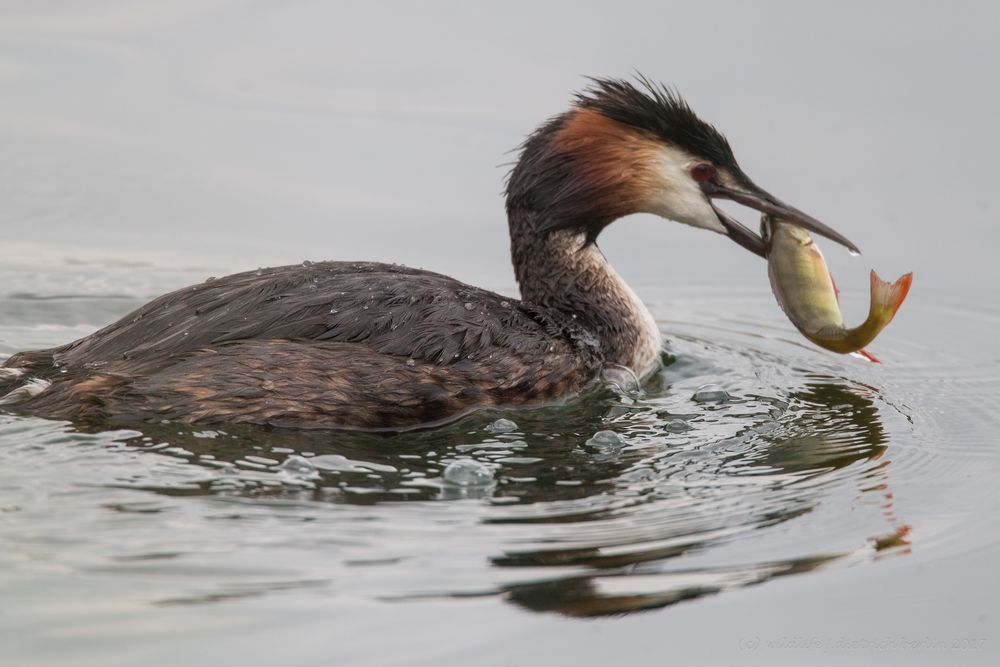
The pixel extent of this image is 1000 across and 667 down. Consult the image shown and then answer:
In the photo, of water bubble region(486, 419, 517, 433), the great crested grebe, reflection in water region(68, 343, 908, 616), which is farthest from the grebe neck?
water bubble region(486, 419, 517, 433)

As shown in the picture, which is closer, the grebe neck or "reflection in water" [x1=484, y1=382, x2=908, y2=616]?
"reflection in water" [x1=484, y1=382, x2=908, y2=616]

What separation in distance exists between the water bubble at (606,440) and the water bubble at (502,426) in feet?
1.09

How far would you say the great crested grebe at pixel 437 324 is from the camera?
6.33 metres

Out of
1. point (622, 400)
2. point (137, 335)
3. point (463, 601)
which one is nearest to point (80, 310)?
point (137, 335)

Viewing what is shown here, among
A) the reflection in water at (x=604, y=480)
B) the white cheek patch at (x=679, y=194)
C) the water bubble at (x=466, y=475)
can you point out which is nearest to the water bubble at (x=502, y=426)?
the reflection in water at (x=604, y=480)

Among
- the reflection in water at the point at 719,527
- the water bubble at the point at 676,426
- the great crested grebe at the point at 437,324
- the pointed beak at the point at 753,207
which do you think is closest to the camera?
the reflection in water at the point at 719,527

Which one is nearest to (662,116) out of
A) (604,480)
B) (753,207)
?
(753,207)

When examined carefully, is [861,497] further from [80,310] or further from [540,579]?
[80,310]

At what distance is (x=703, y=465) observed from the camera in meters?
6.19

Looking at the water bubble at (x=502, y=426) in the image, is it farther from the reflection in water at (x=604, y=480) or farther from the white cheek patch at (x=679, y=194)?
the white cheek patch at (x=679, y=194)

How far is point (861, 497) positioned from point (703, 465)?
0.63m

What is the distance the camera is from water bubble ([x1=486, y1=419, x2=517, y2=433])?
6.51m

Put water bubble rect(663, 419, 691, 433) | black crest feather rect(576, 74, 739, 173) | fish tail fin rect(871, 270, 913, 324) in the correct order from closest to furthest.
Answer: fish tail fin rect(871, 270, 913, 324) → water bubble rect(663, 419, 691, 433) → black crest feather rect(576, 74, 739, 173)

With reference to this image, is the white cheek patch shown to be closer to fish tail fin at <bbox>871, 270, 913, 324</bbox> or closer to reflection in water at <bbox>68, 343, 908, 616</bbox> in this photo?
reflection in water at <bbox>68, 343, 908, 616</bbox>
